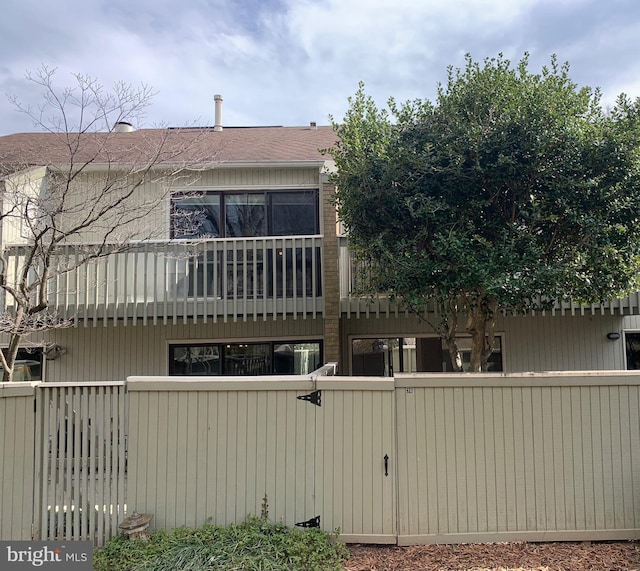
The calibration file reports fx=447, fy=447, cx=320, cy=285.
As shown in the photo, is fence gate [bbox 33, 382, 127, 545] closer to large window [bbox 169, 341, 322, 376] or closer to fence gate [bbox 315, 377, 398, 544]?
fence gate [bbox 315, 377, 398, 544]

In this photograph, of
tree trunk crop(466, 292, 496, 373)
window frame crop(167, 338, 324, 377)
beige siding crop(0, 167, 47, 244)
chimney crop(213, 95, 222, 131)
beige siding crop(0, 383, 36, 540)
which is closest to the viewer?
beige siding crop(0, 383, 36, 540)

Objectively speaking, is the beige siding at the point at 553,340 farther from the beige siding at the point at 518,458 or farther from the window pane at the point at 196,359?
the beige siding at the point at 518,458

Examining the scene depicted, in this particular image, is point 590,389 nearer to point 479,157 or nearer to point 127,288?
point 479,157

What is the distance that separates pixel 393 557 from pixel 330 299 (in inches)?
183

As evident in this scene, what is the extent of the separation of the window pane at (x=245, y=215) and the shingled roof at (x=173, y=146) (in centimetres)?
79

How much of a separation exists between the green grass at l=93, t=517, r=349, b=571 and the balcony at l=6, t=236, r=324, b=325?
437cm

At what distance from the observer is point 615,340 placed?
29.1ft

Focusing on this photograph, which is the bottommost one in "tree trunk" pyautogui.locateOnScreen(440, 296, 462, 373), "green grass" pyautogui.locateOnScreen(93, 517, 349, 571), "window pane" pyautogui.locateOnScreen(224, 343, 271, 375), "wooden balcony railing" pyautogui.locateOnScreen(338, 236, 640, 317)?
"green grass" pyautogui.locateOnScreen(93, 517, 349, 571)

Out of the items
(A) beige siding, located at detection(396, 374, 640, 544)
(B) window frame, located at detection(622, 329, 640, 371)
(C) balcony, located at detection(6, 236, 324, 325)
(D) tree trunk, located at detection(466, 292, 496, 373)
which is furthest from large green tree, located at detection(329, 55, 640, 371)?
(B) window frame, located at detection(622, 329, 640, 371)

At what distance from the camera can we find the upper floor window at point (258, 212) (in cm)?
940

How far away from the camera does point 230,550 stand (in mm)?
3801

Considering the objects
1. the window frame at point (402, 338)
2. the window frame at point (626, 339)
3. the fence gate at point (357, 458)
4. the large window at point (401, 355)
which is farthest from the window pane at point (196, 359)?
the window frame at point (626, 339)

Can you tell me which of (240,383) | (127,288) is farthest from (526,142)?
(127,288)

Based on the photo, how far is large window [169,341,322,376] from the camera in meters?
9.27
